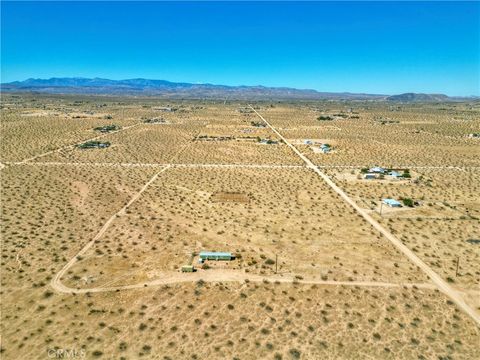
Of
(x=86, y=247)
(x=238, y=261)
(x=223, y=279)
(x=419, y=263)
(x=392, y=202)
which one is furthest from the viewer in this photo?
(x=392, y=202)

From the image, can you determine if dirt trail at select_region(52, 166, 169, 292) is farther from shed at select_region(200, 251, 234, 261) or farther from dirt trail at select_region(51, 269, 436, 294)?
shed at select_region(200, 251, 234, 261)

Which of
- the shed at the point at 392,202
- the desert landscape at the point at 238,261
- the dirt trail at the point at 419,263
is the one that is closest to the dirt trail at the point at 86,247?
the desert landscape at the point at 238,261

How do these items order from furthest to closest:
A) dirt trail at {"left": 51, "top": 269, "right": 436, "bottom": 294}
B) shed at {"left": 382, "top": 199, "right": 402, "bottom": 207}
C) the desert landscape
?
shed at {"left": 382, "top": 199, "right": 402, "bottom": 207}, dirt trail at {"left": 51, "top": 269, "right": 436, "bottom": 294}, the desert landscape

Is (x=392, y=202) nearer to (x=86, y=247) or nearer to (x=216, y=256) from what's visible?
(x=216, y=256)

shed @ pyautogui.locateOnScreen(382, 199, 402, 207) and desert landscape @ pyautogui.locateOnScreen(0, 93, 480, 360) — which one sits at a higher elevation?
shed @ pyautogui.locateOnScreen(382, 199, 402, 207)

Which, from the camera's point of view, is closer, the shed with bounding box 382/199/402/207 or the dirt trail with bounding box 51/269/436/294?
the dirt trail with bounding box 51/269/436/294

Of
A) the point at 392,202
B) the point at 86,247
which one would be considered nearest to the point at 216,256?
the point at 86,247

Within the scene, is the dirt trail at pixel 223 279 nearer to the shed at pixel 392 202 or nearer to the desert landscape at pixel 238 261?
the desert landscape at pixel 238 261

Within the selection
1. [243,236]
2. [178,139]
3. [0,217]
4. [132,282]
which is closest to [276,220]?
[243,236]

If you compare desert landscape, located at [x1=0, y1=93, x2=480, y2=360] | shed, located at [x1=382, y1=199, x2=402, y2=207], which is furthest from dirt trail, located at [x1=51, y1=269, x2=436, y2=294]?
shed, located at [x1=382, y1=199, x2=402, y2=207]

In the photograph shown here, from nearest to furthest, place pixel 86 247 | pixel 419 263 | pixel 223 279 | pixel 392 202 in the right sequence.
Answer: pixel 223 279
pixel 419 263
pixel 86 247
pixel 392 202
